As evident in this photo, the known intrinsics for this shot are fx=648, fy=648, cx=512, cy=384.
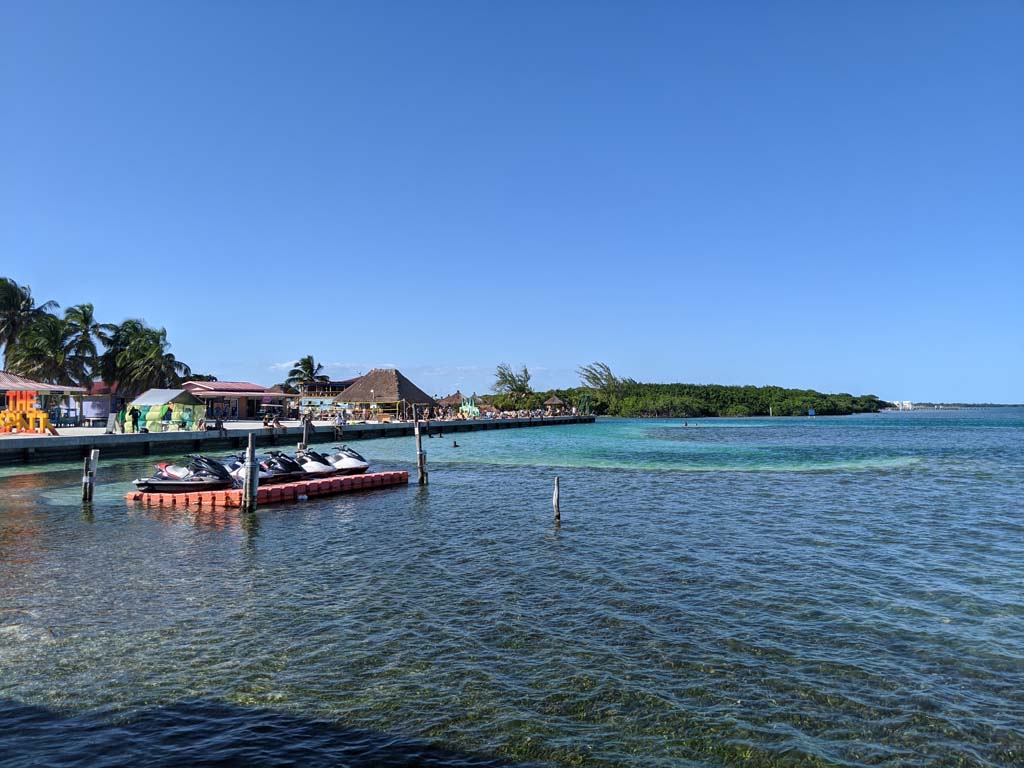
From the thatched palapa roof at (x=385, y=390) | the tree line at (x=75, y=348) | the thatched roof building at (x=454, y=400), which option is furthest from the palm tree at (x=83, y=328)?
the thatched roof building at (x=454, y=400)

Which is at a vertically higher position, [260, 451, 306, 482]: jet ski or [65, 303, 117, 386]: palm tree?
[65, 303, 117, 386]: palm tree

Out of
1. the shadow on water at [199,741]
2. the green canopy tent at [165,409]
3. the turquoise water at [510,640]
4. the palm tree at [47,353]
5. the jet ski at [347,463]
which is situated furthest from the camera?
the palm tree at [47,353]

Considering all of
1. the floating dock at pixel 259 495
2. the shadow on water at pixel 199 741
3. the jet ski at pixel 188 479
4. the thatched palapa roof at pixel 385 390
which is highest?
the thatched palapa roof at pixel 385 390

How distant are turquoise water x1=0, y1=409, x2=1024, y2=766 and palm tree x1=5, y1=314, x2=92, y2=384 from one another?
49555 millimetres

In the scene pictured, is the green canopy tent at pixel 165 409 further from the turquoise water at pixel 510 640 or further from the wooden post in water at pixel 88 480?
the turquoise water at pixel 510 640

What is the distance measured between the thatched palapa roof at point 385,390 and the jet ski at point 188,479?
54.1 metres

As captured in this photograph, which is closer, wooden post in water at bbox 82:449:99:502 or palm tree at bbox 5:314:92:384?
wooden post in water at bbox 82:449:99:502

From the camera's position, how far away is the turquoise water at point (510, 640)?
280 inches

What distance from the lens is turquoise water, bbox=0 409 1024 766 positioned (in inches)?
280

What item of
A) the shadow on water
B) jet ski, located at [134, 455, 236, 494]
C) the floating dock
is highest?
jet ski, located at [134, 455, 236, 494]

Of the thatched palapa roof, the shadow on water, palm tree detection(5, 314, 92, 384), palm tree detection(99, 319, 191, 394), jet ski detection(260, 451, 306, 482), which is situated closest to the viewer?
the shadow on water

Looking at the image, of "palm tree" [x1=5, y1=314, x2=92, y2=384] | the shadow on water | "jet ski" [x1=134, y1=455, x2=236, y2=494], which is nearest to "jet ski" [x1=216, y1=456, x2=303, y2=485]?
"jet ski" [x1=134, y1=455, x2=236, y2=494]

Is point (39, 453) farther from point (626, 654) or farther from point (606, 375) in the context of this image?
point (606, 375)

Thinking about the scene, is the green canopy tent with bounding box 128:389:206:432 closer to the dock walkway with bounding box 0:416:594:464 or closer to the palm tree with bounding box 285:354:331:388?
the dock walkway with bounding box 0:416:594:464
